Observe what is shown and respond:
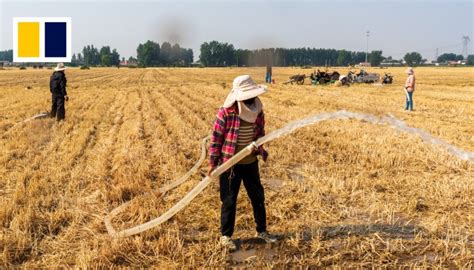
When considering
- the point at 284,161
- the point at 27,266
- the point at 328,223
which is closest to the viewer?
the point at 27,266

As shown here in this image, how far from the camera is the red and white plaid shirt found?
4371 millimetres

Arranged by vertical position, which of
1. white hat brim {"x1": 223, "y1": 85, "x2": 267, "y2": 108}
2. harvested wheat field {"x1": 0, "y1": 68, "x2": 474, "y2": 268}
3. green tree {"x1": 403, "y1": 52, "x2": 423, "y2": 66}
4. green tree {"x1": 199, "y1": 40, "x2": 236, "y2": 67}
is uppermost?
green tree {"x1": 403, "y1": 52, "x2": 423, "y2": 66}

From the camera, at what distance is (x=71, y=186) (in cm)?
666

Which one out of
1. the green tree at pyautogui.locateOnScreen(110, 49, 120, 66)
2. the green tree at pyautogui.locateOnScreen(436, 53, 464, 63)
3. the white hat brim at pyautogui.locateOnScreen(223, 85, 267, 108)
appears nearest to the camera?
the white hat brim at pyautogui.locateOnScreen(223, 85, 267, 108)

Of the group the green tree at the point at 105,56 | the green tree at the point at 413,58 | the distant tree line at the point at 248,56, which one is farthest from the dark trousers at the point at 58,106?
Answer: the green tree at the point at 413,58

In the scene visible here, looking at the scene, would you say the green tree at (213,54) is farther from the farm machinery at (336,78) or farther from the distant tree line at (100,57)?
the distant tree line at (100,57)

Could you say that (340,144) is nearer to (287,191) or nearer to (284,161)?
(284,161)

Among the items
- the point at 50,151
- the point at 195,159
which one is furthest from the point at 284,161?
the point at 50,151

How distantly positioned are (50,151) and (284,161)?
511 centimetres

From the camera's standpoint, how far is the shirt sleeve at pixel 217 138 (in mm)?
4391

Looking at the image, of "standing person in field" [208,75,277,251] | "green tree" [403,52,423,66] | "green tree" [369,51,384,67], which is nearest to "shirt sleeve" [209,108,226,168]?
"standing person in field" [208,75,277,251]

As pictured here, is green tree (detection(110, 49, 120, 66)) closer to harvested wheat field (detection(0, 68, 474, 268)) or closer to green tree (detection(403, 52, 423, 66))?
green tree (detection(403, 52, 423, 66))

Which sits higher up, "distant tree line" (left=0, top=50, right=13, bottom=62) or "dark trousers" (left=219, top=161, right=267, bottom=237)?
"distant tree line" (left=0, top=50, right=13, bottom=62)

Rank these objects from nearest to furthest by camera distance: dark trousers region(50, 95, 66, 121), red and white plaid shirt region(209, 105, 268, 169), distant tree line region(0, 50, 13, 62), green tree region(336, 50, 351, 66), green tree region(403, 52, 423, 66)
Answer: red and white plaid shirt region(209, 105, 268, 169), dark trousers region(50, 95, 66, 121), green tree region(336, 50, 351, 66), green tree region(403, 52, 423, 66), distant tree line region(0, 50, 13, 62)
